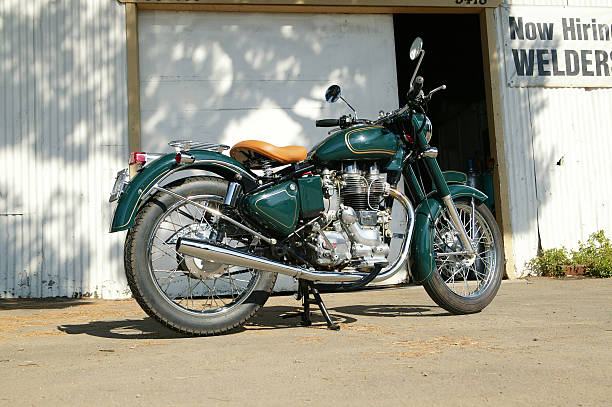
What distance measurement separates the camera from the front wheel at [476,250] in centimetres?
434

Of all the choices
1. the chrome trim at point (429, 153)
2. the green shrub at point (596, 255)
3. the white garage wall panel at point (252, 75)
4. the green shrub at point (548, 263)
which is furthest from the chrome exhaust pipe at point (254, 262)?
the green shrub at point (596, 255)

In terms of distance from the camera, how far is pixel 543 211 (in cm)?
723

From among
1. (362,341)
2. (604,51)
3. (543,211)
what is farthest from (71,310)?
(604,51)

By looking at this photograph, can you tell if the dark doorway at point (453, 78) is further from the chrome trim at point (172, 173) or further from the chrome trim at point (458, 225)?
the chrome trim at point (172, 173)

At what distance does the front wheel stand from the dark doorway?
427 cm

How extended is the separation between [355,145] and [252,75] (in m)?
3.42

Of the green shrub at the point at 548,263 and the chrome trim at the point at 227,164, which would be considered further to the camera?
the green shrub at the point at 548,263

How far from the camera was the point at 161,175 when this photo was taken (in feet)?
11.0

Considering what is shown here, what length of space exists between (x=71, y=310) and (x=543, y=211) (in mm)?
5218

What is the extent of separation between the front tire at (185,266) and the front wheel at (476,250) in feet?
4.51

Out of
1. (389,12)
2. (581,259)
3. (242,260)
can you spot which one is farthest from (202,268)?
(581,259)

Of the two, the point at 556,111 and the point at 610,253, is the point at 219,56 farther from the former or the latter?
the point at 610,253

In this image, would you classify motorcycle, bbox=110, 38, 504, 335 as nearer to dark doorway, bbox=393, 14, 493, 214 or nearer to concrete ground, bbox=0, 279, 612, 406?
concrete ground, bbox=0, 279, 612, 406

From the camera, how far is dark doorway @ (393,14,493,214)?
1009 centimetres
